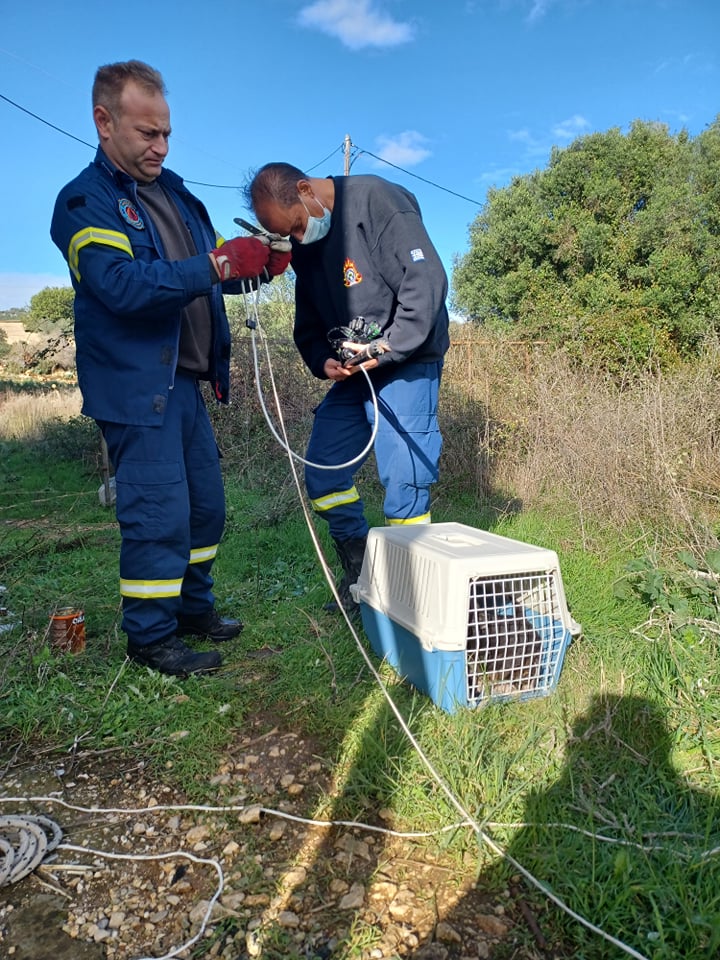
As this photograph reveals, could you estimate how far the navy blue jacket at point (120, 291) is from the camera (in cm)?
223

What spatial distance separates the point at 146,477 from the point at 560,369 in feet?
14.9

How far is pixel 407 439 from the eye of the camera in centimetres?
270

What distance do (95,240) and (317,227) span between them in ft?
2.94

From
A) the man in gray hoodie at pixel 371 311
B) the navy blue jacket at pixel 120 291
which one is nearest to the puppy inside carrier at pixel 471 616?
the man in gray hoodie at pixel 371 311

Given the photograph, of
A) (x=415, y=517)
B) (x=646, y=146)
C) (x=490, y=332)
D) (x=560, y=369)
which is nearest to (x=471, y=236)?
(x=646, y=146)

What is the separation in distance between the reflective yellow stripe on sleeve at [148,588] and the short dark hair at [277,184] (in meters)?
1.60

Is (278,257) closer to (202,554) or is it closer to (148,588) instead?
(202,554)

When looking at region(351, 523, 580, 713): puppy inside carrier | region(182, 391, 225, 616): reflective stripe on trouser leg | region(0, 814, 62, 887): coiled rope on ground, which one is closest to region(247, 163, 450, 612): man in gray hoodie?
region(182, 391, 225, 616): reflective stripe on trouser leg

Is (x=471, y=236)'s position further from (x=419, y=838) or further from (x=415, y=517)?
(x=419, y=838)

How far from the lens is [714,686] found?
198cm

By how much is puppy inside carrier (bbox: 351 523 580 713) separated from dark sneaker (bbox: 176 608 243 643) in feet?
2.89

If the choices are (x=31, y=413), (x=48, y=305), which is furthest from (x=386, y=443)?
(x=48, y=305)

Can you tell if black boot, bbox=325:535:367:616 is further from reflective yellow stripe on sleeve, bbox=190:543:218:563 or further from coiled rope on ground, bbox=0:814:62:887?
coiled rope on ground, bbox=0:814:62:887

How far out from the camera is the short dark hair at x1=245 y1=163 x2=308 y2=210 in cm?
258
